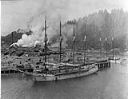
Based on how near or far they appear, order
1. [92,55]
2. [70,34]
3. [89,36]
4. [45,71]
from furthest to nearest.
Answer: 1. [92,55]
2. [89,36]
3. [70,34]
4. [45,71]

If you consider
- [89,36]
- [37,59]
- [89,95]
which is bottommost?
[89,95]

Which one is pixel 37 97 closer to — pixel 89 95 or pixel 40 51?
pixel 89 95

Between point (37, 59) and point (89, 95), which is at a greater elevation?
point (37, 59)

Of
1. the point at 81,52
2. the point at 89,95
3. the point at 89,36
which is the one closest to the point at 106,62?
the point at 81,52

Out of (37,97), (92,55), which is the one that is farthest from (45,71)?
(92,55)

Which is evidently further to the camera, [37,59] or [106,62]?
[106,62]

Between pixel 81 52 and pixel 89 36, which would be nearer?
pixel 89 36

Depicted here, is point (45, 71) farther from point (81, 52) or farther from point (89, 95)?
point (81, 52)

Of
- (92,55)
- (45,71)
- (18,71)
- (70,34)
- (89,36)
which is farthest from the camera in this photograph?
(92,55)

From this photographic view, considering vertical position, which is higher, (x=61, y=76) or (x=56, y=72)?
(x=56, y=72)
